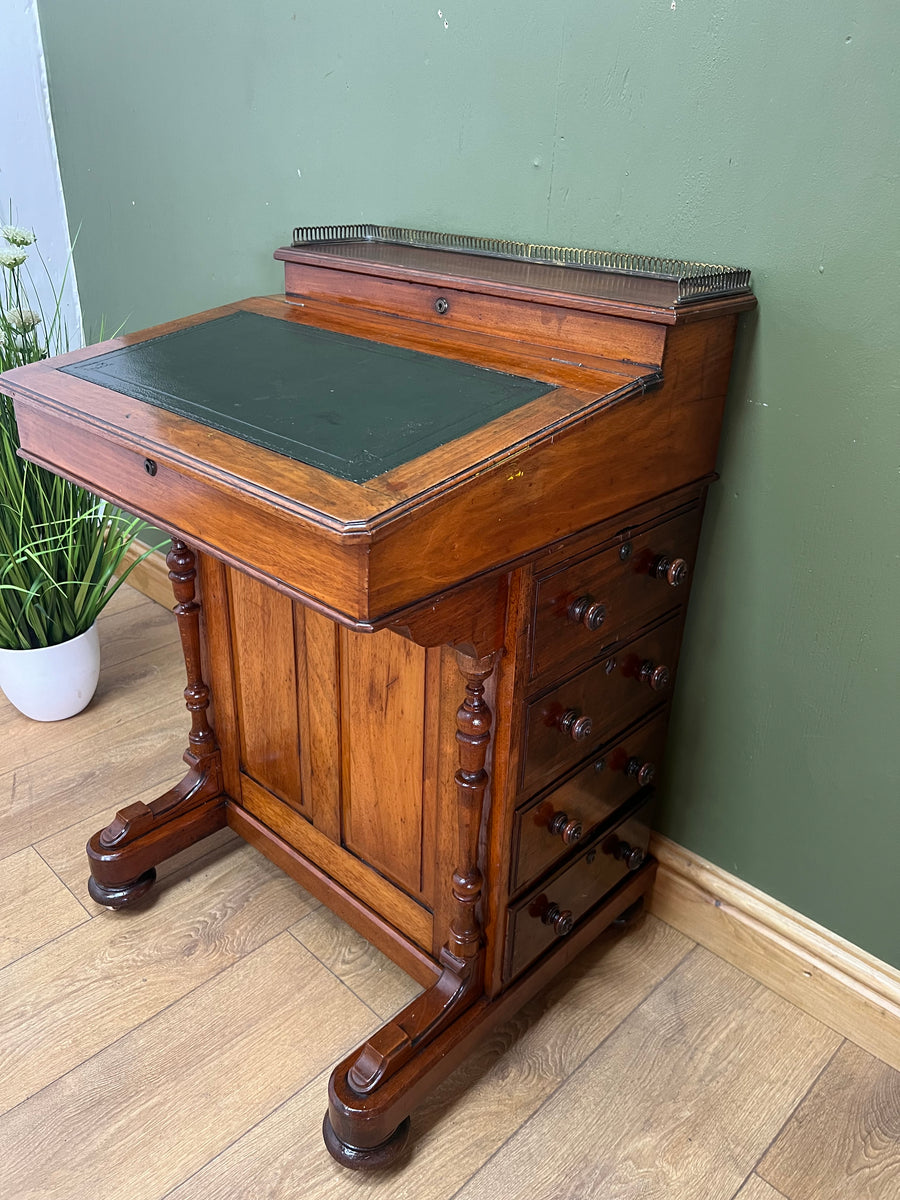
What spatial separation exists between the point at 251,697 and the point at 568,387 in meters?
0.89

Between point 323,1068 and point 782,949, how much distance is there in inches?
31.3

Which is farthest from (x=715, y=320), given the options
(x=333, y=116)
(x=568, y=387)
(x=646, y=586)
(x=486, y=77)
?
(x=333, y=116)

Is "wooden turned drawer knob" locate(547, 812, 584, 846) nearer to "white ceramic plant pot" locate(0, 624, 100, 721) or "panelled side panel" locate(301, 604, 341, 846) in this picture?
"panelled side panel" locate(301, 604, 341, 846)

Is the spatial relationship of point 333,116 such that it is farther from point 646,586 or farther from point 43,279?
point 43,279

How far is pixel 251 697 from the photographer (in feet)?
5.57

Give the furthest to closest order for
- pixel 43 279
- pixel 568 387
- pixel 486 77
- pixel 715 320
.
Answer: pixel 43 279, pixel 486 77, pixel 715 320, pixel 568 387

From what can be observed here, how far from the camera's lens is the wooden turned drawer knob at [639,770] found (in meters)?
1.52

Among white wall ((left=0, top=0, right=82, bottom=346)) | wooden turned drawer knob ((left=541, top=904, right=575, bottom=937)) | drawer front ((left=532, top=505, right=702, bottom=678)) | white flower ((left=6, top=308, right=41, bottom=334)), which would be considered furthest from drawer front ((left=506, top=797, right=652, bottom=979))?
white wall ((left=0, top=0, right=82, bottom=346))

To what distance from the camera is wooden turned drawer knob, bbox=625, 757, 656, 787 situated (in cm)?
152

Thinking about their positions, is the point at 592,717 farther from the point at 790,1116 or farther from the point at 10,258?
the point at 10,258

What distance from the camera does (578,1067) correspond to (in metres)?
1.48

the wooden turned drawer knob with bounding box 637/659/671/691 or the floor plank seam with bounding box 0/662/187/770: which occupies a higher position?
the wooden turned drawer knob with bounding box 637/659/671/691

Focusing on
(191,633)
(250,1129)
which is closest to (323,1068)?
(250,1129)

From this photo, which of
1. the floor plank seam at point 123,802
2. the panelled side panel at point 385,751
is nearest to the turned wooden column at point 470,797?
the panelled side panel at point 385,751
